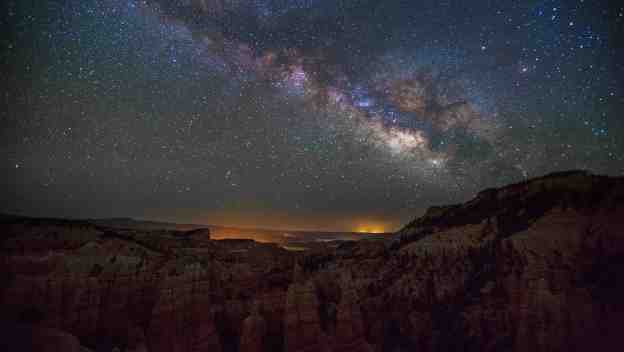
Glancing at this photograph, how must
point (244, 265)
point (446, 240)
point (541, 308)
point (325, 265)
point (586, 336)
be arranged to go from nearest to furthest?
point (586, 336)
point (541, 308)
point (244, 265)
point (446, 240)
point (325, 265)

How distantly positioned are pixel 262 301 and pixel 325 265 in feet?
53.8

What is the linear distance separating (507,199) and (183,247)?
49.3m

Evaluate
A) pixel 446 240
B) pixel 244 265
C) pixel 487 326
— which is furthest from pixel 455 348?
pixel 244 265

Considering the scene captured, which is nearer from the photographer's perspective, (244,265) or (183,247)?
(244,265)

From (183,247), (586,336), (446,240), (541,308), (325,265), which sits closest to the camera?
(586,336)

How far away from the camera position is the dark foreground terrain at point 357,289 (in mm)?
24406

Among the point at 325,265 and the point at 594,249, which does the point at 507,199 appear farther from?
the point at 325,265

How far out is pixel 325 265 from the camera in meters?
47.8

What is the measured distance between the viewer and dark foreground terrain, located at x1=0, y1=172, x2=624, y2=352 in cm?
2441

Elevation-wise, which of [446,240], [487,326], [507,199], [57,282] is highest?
[507,199]

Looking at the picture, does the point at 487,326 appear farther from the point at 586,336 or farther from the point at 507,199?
the point at 507,199

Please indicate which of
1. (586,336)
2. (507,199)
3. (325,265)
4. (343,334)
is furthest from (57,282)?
(507,199)

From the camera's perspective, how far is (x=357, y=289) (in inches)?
1592

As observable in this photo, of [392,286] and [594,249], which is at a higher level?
[594,249]
